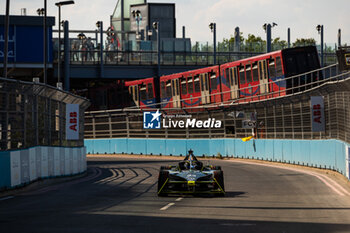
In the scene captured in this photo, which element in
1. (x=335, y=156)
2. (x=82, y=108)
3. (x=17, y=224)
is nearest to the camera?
(x=17, y=224)

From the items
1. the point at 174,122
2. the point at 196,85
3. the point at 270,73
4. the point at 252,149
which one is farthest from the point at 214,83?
the point at 270,73

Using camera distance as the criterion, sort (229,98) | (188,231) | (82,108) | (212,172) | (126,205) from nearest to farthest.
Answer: (188,231)
(126,205)
(212,172)
(82,108)
(229,98)

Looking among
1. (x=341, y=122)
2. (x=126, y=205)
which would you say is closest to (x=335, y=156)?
(x=341, y=122)

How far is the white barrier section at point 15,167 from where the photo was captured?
67.5 feet

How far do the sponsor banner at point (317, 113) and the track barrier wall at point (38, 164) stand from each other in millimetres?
10391

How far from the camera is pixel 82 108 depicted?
33.7 m

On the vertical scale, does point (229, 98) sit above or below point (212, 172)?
above

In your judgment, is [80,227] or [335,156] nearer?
[80,227]

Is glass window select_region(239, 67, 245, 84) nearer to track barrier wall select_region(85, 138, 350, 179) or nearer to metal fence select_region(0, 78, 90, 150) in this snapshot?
track barrier wall select_region(85, 138, 350, 179)

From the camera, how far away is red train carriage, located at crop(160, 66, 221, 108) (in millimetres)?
45394

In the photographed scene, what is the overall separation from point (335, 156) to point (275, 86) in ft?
38.2

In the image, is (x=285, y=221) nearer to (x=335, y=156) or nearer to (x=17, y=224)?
(x=17, y=224)

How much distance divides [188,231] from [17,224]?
311cm

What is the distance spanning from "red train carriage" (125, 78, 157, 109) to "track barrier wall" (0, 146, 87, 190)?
20.8 m
